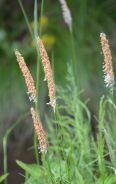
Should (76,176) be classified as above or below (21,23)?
below

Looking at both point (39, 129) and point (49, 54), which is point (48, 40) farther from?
point (39, 129)

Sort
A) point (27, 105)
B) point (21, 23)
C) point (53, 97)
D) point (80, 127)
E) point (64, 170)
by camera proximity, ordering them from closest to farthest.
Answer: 1. point (53, 97)
2. point (64, 170)
3. point (80, 127)
4. point (27, 105)
5. point (21, 23)

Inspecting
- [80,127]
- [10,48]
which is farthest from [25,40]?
[80,127]

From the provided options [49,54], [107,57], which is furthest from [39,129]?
[49,54]

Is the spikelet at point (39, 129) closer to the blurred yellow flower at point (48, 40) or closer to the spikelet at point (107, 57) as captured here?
the spikelet at point (107, 57)

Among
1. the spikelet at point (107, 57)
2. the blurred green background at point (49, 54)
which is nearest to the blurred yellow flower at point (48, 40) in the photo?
Result: the blurred green background at point (49, 54)

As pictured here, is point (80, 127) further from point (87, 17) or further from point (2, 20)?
point (2, 20)

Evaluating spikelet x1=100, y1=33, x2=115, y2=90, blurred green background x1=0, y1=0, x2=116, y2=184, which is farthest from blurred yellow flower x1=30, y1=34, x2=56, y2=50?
spikelet x1=100, y1=33, x2=115, y2=90

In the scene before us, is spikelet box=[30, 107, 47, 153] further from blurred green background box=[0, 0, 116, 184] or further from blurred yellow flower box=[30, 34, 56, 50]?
blurred yellow flower box=[30, 34, 56, 50]
